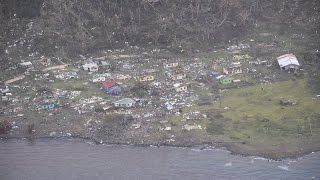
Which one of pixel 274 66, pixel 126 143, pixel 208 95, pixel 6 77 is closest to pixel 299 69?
pixel 274 66

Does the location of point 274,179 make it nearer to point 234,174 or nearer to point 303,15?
point 234,174

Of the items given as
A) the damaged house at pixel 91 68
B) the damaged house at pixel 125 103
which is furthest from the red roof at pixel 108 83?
the damaged house at pixel 91 68

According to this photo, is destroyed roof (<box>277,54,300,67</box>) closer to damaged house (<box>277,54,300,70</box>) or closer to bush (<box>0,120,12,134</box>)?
damaged house (<box>277,54,300,70</box>)

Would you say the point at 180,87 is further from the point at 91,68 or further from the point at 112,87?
the point at 91,68

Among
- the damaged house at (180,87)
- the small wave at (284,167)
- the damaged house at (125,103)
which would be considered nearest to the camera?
the small wave at (284,167)

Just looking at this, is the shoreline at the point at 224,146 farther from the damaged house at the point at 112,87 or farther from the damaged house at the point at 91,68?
the damaged house at the point at 91,68

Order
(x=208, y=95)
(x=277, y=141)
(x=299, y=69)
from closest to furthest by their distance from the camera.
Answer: (x=277, y=141), (x=208, y=95), (x=299, y=69)

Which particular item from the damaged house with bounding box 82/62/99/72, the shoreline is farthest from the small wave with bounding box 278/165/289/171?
the damaged house with bounding box 82/62/99/72
